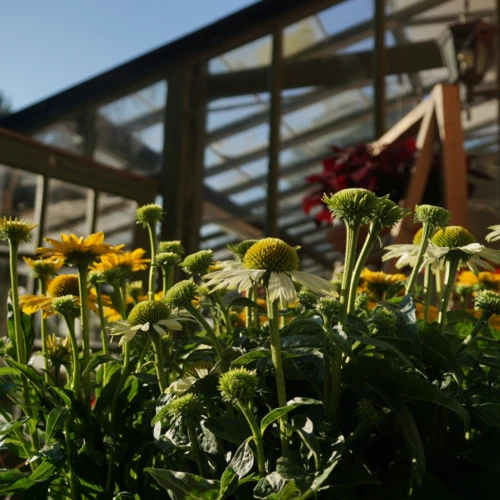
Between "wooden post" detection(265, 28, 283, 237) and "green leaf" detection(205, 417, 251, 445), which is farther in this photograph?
"wooden post" detection(265, 28, 283, 237)

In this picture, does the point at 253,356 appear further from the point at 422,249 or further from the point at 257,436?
the point at 422,249

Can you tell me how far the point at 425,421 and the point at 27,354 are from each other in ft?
1.42

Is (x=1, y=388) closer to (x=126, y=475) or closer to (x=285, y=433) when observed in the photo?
(x=126, y=475)

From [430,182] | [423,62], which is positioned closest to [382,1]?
[423,62]

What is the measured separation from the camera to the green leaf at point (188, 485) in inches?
20.3

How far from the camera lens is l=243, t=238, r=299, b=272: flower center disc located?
548 mm

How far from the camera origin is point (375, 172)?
1.77 meters

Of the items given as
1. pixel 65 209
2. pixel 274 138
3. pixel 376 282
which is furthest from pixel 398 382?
pixel 274 138

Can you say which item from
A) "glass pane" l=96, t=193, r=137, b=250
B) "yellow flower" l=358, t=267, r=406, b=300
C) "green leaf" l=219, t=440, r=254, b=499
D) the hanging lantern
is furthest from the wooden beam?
"green leaf" l=219, t=440, r=254, b=499

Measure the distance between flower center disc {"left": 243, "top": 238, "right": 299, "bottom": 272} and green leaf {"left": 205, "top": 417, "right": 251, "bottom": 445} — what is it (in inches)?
4.7

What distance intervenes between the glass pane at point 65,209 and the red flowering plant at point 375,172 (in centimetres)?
107

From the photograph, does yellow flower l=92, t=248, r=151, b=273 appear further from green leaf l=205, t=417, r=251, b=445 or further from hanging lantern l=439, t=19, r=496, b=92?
hanging lantern l=439, t=19, r=496, b=92

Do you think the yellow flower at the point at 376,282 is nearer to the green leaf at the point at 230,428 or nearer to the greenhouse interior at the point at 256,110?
the green leaf at the point at 230,428

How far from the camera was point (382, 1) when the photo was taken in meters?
3.49
